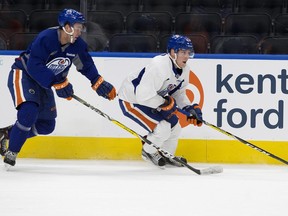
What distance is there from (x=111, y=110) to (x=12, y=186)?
1.62 meters

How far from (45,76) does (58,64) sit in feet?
0.88

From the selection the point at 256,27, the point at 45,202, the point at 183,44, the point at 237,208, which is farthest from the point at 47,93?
the point at 256,27

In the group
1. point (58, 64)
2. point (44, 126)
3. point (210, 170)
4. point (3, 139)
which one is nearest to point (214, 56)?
point (210, 170)

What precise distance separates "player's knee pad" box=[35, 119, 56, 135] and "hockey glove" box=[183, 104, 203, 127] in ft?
2.97

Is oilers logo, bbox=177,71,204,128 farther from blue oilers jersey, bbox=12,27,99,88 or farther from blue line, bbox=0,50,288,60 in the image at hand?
blue oilers jersey, bbox=12,27,99,88

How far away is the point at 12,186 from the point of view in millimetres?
3984

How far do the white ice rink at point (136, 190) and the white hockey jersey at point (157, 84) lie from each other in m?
0.46

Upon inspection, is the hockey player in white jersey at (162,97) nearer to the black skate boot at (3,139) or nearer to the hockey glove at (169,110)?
the hockey glove at (169,110)

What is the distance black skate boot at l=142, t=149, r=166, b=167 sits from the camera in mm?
5035

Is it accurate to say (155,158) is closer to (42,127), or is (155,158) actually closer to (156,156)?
(156,156)

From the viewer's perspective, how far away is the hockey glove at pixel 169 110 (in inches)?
193

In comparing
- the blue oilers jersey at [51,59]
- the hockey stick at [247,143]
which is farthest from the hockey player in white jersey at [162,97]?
the blue oilers jersey at [51,59]

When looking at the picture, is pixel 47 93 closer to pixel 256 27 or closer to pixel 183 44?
pixel 183 44

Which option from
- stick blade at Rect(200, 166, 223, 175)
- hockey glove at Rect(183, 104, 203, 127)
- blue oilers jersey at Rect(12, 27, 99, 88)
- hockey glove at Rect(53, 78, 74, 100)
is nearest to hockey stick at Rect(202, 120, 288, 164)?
hockey glove at Rect(183, 104, 203, 127)
